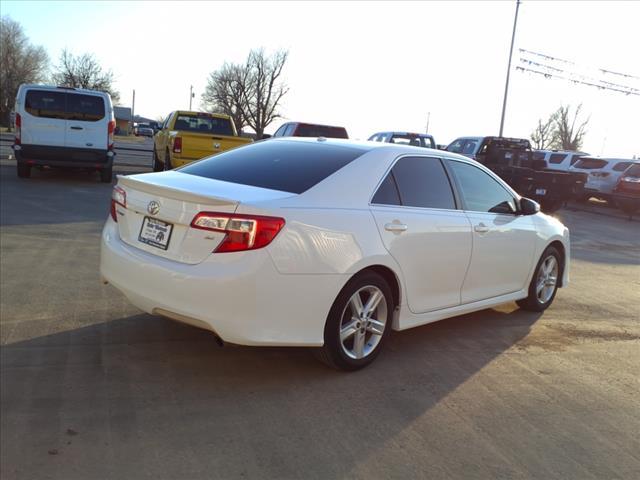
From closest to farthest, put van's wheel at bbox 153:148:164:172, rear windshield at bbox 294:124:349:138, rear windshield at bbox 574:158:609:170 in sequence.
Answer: rear windshield at bbox 294:124:349:138 < van's wheel at bbox 153:148:164:172 < rear windshield at bbox 574:158:609:170

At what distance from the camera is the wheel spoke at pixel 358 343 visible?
435 centimetres

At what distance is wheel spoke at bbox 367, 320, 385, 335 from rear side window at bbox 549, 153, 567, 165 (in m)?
24.6

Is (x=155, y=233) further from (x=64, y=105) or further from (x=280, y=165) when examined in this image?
(x=64, y=105)

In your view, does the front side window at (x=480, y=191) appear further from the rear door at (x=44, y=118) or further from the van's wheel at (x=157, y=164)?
the van's wheel at (x=157, y=164)

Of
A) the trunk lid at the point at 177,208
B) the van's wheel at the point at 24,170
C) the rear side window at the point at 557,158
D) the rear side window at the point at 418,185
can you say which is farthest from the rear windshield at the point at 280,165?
the rear side window at the point at 557,158

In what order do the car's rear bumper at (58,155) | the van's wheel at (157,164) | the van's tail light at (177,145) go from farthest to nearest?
the van's wheel at (157,164), the van's tail light at (177,145), the car's rear bumper at (58,155)

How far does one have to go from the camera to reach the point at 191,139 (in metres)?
14.2

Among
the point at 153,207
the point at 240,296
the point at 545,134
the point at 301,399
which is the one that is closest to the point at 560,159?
the point at 301,399

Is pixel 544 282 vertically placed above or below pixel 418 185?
below

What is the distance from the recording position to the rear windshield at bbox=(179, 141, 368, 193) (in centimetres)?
426

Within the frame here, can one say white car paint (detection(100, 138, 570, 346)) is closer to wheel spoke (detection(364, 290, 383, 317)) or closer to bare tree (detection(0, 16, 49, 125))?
wheel spoke (detection(364, 290, 383, 317))

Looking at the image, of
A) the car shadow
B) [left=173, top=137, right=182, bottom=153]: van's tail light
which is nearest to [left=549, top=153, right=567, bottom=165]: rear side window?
[left=173, top=137, right=182, bottom=153]: van's tail light

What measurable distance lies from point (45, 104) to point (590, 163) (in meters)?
18.3

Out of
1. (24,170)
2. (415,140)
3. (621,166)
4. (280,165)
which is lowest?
(24,170)
